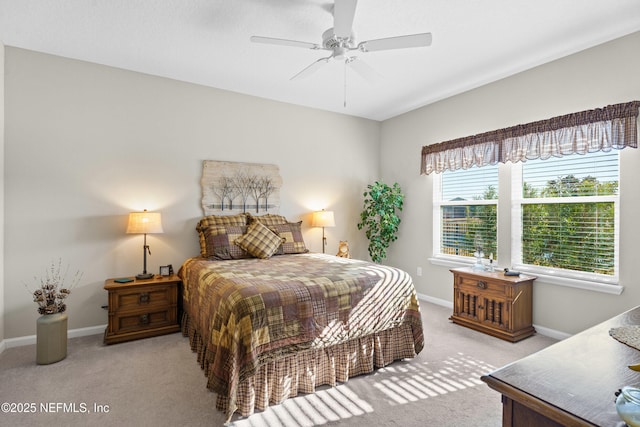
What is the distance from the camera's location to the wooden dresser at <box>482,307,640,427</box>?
75 cm

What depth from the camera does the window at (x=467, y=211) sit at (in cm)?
399

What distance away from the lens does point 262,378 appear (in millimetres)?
2127

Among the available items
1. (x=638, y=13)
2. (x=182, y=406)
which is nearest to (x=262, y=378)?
(x=182, y=406)

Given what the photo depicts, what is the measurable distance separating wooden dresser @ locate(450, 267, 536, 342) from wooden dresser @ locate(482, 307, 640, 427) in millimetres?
2400

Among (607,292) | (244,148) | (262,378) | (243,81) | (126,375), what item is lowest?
(126,375)

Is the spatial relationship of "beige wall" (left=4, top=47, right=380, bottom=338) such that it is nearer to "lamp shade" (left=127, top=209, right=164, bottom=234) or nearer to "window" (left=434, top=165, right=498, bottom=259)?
"lamp shade" (left=127, top=209, right=164, bottom=234)

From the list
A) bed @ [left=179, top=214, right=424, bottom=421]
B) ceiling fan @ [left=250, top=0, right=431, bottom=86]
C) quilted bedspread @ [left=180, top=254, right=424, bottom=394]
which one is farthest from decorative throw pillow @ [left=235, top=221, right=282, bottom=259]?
ceiling fan @ [left=250, top=0, right=431, bottom=86]

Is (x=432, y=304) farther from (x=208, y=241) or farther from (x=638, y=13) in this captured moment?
(x=638, y=13)

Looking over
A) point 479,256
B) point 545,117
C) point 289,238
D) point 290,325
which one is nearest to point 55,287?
point 289,238

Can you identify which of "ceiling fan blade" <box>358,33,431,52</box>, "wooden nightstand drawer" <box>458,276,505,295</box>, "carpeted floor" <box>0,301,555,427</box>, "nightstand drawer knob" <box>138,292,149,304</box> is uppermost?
"ceiling fan blade" <box>358,33,431,52</box>

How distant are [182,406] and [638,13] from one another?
4494mm

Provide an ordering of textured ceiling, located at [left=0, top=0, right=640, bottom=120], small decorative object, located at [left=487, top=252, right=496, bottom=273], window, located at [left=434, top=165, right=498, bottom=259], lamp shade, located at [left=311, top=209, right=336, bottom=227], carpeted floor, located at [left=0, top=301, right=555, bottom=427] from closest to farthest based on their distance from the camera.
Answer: carpeted floor, located at [left=0, top=301, right=555, bottom=427] < textured ceiling, located at [left=0, top=0, right=640, bottom=120] < small decorative object, located at [left=487, top=252, right=496, bottom=273] < window, located at [left=434, top=165, right=498, bottom=259] < lamp shade, located at [left=311, top=209, right=336, bottom=227]

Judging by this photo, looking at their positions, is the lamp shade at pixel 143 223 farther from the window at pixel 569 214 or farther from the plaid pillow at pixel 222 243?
the window at pixel 569 214

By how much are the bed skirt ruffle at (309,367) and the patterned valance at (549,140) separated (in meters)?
2.29
